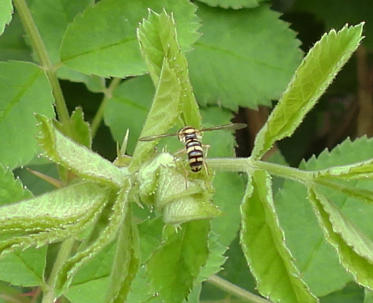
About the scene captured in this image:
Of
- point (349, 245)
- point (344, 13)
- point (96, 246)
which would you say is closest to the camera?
point (96, 246)

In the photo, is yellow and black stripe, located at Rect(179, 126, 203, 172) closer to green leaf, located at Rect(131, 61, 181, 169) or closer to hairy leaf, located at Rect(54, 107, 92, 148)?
green leaf, located at Rect(131, 61, 181, 169)

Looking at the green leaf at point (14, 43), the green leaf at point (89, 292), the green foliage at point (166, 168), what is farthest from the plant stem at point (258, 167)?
the green leaf at point (14, 43)

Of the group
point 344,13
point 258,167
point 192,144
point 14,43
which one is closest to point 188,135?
point 192,144

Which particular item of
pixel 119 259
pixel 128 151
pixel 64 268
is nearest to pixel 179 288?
pixel 119 259

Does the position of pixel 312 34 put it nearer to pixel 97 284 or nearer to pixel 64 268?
pixel 97 284

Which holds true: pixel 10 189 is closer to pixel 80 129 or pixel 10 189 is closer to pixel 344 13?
pixel 80 129
